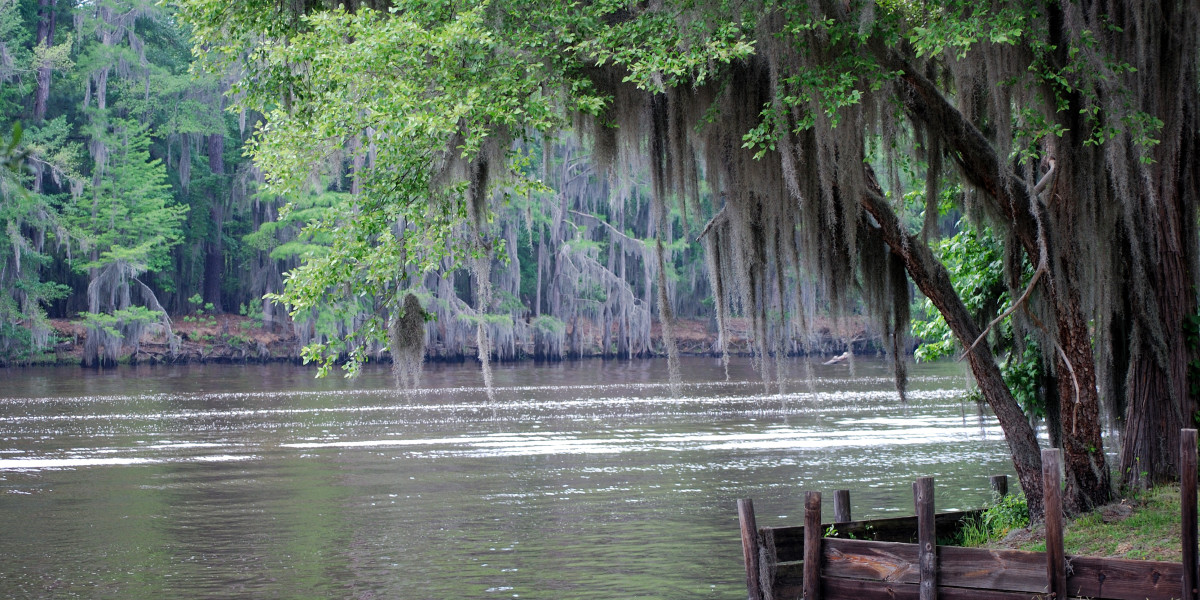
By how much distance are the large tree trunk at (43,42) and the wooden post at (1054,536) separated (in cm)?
4342

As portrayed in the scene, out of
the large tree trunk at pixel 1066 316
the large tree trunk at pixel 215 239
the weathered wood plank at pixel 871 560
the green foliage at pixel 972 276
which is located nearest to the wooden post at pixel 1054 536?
the weathered wood plank at pixel 871 560

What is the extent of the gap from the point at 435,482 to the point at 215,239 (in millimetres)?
35485

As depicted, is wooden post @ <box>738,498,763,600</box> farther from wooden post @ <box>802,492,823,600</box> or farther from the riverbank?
the riverbank

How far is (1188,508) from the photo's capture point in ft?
23.0

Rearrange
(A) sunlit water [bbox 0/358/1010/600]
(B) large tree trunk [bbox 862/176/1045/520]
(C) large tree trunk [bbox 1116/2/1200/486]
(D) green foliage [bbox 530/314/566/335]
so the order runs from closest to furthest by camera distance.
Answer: (C) large tree trunk [bbox 1116/2/1200/486] < (B) large tree trunk [bbox 862/176/1045/520] < (A) sunlit water [bbox 0/358/1010/600] < (D) green foliage [bbox 530/314/566/335]

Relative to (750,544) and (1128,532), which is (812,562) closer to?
(750,544)

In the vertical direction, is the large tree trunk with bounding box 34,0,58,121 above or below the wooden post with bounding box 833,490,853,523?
above

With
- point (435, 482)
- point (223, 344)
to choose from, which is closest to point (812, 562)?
point (435, 482)

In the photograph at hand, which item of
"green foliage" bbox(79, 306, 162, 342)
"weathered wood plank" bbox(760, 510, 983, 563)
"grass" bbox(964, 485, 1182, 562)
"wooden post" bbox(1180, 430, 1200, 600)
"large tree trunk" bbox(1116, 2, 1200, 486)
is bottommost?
"weathered wood plank" bbox(760, 510, 983, 563)

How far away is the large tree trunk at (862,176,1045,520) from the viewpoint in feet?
32.4

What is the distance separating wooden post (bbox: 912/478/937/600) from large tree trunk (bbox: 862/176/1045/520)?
2033mm

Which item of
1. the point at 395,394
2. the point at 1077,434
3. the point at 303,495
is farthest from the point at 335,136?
the point at 395,394

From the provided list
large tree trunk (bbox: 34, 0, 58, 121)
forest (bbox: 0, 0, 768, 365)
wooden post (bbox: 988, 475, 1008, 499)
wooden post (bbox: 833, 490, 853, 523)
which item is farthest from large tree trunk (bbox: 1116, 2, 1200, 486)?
large tree trunk (bbox: 34, 0, 58, 121)

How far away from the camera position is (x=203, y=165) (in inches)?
2031
